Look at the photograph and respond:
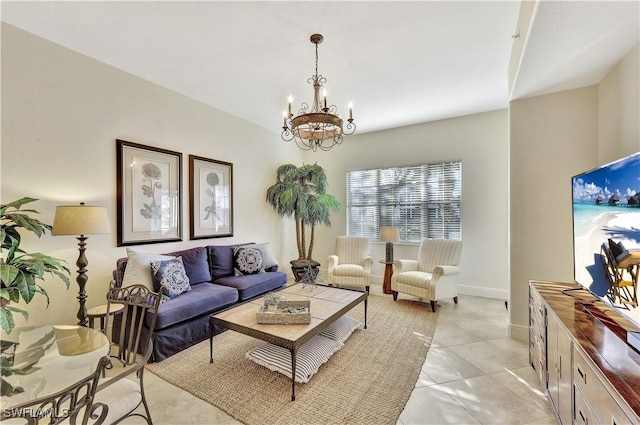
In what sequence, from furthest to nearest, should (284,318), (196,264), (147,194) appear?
(196,264) < (147,194) < (284,318)

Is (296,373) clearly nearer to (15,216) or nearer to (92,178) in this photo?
(15,216)

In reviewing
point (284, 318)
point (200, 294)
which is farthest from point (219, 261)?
point (284, 318)

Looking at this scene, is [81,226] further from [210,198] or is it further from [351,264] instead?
[351,264]

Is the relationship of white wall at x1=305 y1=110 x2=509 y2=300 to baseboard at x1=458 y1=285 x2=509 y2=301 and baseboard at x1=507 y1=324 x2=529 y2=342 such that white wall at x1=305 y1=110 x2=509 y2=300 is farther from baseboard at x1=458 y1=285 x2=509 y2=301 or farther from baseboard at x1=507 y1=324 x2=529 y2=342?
baseboard at x1=507 y1=324 x2=529 y2=342

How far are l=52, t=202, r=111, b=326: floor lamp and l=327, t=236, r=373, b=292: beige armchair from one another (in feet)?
9.89

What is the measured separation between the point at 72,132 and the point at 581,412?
14.0ft

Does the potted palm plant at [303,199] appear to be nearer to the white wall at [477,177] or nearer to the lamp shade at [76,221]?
the white wall at [477,177]

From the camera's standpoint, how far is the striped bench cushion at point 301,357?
2.13m

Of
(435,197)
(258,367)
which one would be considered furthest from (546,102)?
(258,367)

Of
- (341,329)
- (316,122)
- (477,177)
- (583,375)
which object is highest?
(316,122)

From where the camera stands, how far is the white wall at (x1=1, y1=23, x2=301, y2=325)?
2.33 meters

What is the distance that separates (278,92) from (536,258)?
3501mm

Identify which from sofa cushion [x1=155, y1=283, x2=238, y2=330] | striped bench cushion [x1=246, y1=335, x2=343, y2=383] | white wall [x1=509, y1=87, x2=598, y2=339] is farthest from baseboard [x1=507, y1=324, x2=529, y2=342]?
sofa cushion [x1=155, y1=283, x2=238, y2=330]

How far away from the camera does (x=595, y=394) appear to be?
1157mm
